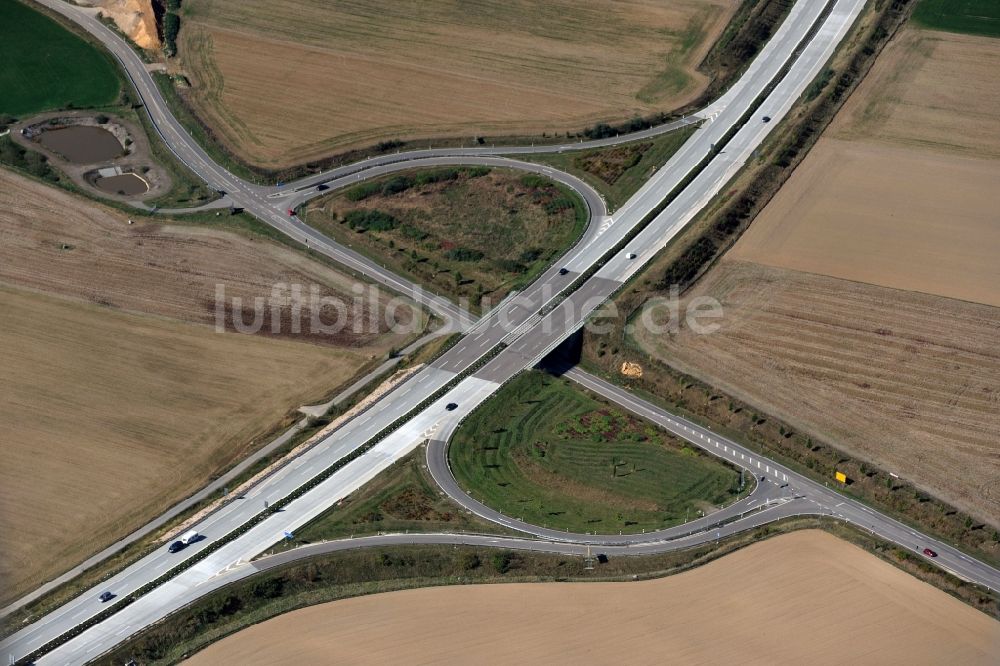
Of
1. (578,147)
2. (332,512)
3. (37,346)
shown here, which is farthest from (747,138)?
(37,346)

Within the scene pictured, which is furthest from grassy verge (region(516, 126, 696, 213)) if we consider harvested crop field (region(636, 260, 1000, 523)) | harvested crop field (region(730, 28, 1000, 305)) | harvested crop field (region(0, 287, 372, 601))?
harvested crop field (region(0, 287, 372, 601))

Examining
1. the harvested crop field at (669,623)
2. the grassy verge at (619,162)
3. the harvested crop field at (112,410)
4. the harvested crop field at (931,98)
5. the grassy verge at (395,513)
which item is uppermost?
the harvested crop field at (931,98)

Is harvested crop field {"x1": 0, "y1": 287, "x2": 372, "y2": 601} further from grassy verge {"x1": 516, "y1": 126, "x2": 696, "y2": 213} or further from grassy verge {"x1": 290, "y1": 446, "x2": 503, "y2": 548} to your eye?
grassy verge {"x1": 516, "y1": 126, "x2": 696, "y2": 213}

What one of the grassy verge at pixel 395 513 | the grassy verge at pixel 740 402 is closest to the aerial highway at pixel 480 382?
the grassy verge at pixel 395 513

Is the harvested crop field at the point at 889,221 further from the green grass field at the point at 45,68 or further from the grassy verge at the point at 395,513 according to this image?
the green grass field at the point at 45,68

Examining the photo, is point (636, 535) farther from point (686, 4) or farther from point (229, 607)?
point (686, 4)
